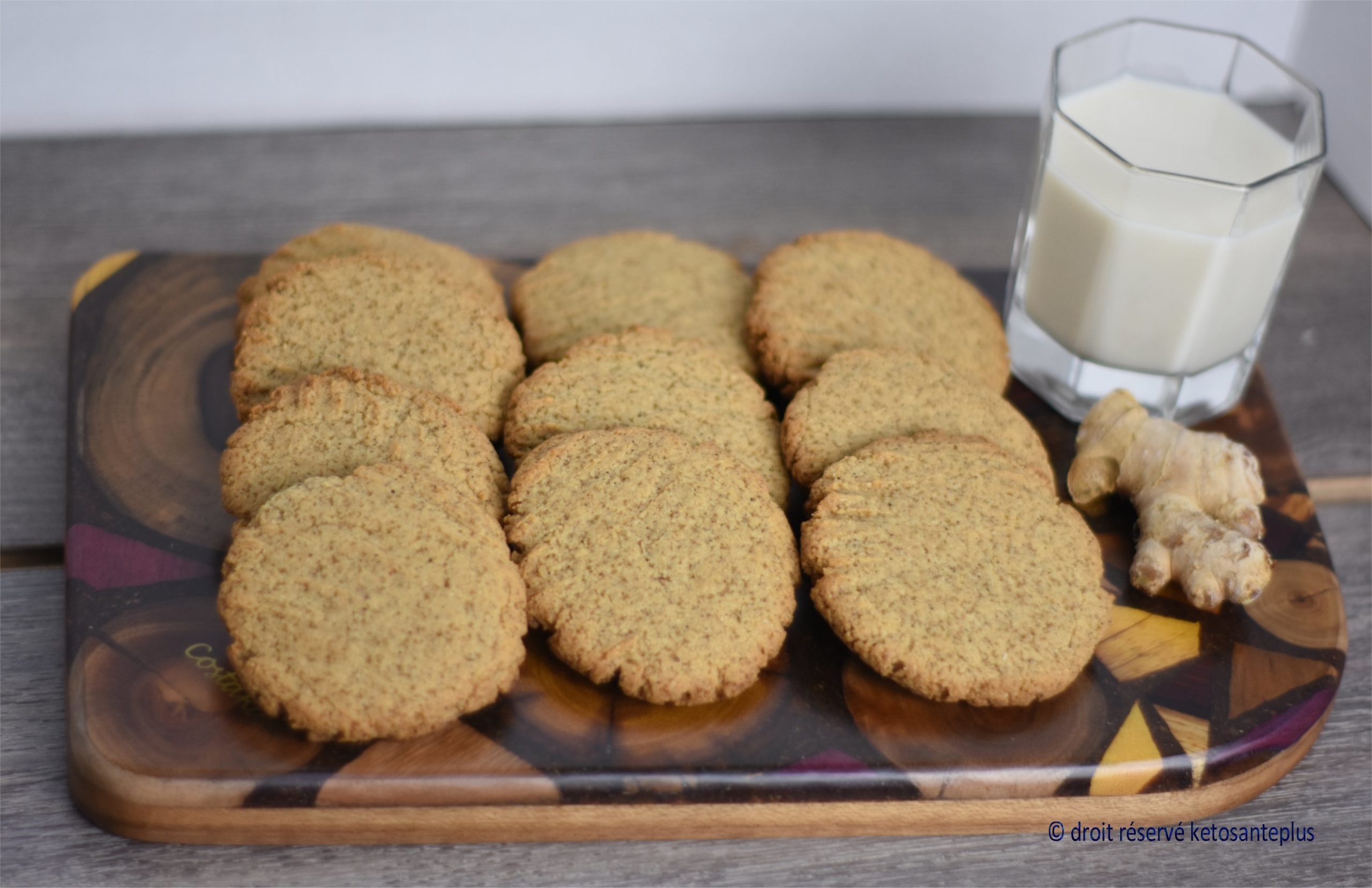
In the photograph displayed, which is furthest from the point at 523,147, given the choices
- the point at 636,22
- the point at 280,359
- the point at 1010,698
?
the point at 1010,698

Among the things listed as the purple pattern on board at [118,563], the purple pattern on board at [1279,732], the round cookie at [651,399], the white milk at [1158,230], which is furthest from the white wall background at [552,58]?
the purple pattern on board at [1279,732]

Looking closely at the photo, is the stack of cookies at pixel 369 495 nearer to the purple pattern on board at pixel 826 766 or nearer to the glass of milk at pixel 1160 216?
the purple pattern on board at pixel 826 766

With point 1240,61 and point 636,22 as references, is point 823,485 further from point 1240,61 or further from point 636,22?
point 636,22

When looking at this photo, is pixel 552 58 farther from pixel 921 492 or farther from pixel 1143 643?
pixel 1143 643

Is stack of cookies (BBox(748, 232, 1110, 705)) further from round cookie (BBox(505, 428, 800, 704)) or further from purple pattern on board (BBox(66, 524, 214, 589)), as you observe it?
purple pattern on board (BBox(66, 524, 214, 589))

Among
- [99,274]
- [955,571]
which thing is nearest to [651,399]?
[955,571]

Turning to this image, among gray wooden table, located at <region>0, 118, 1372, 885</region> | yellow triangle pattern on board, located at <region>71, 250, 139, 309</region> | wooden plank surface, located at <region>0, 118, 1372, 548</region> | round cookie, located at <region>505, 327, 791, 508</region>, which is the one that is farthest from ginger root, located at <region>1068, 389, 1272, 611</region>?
yellow triangle pattern on board, located at <region>71, 250, 139, 309</region>
